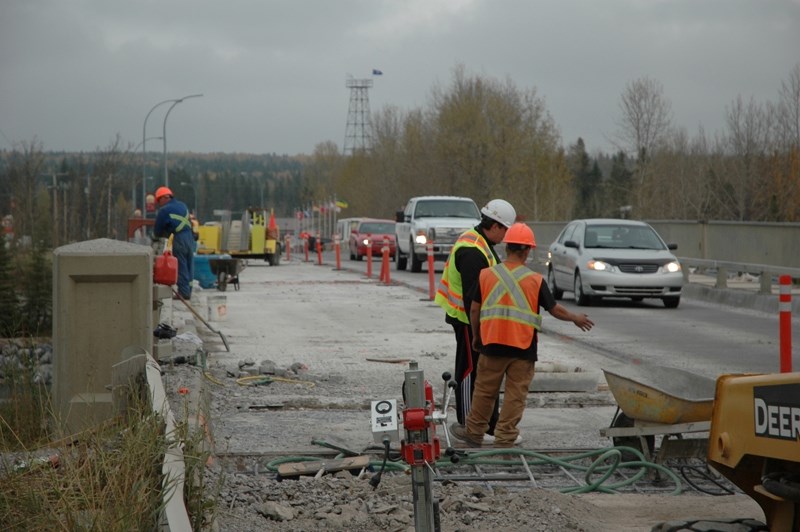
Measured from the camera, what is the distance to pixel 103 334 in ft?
29.6

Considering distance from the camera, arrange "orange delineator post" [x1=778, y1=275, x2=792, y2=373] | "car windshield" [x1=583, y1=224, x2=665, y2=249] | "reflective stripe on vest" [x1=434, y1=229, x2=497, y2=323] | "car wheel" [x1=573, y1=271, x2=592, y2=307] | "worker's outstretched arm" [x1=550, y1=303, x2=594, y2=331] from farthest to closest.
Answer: "car windshield" [x1=583, y1=224, x2=665, y2=249], "car wheel" [x1=573, y1=271, x2=592, y2=307], "orange delineator post" [x1=778, y1=275, x2=792, y2=373], "reflective stripe on vest" [x1=434, y1=229, x2=497, y2=323], "worker's outstretched arm" [x1=550, y1=303, x2=594, y2=331]

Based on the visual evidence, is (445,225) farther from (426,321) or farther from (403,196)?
(403,196)

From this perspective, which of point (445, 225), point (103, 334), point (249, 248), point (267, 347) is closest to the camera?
point (103, 334)

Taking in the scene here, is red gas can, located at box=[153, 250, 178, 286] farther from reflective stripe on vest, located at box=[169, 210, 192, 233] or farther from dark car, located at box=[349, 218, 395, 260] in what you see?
dark car, located at box=[349, 218, 395, 260]

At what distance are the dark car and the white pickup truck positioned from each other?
37.8ft

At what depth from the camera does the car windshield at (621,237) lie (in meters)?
23.8

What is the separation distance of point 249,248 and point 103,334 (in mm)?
36118

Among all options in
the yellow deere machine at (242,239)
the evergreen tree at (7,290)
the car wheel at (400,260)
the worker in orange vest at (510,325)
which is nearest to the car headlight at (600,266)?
the evergreen tree at (7,290)

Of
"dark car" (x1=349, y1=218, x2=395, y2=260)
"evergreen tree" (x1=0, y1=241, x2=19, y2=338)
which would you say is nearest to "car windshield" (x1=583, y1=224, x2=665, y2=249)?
"evergreen tree" (x1=0, y1=241, x2=19, y2=338)

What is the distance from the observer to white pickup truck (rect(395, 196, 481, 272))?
3497 centimetres

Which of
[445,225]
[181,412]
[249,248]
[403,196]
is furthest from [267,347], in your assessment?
[403,196]

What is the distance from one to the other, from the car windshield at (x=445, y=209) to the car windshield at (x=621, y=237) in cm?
1242

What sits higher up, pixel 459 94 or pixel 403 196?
pixel 459 94

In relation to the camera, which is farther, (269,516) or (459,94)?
(459,94)
